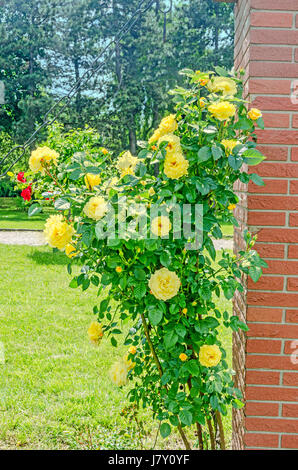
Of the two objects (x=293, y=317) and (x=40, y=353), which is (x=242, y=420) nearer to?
(x=293, y=317)

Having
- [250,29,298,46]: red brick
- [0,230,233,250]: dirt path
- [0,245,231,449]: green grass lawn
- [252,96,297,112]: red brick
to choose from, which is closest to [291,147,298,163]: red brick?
[252,96,297,112]: red brick

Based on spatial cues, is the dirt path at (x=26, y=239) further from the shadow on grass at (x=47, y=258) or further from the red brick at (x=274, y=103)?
the red brick at (x=274, y=103)

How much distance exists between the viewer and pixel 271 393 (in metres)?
1.79

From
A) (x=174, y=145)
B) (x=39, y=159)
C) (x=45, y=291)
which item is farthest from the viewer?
(x=45, y=291)

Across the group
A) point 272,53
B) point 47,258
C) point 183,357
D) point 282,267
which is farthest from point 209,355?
point 47,258

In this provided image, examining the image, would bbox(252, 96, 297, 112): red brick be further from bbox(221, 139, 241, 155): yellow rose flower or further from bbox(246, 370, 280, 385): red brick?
bbox(246, 370, 280, 385): red brick

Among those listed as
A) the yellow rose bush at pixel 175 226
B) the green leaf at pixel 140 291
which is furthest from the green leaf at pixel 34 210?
the green leaf at pixel 140 291

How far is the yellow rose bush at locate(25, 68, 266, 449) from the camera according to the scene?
1455 mm

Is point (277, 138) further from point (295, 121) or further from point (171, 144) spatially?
point (171, 144)

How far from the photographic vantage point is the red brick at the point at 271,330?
5.81 ft

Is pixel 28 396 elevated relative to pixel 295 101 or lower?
lower

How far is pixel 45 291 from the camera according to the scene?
5.48m
